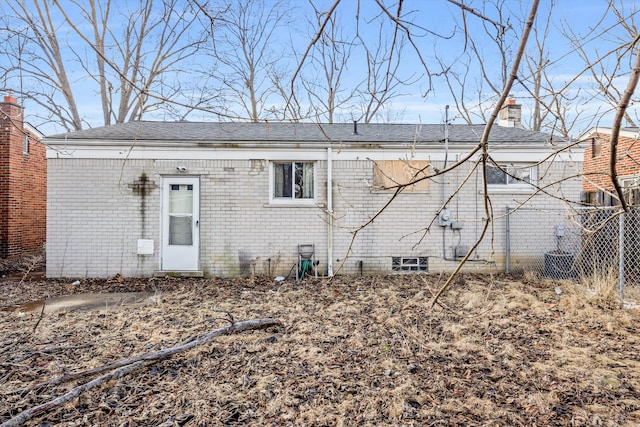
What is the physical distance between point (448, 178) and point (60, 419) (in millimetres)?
8264

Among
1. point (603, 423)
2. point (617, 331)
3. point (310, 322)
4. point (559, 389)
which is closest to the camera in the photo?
point (603, 423)

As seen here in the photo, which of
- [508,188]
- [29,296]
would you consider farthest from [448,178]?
[29,296]

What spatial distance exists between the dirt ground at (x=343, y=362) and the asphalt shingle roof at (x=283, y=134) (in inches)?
145

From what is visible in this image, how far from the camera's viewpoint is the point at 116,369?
3.80 m

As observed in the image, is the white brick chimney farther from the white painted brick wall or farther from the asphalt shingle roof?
the white painted brick wall

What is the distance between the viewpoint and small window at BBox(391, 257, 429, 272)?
9430 mm

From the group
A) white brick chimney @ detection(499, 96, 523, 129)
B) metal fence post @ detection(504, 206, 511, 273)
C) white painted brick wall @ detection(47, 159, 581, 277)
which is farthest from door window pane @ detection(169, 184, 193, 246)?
white brick chimney @ detection(499, 96, 523, 129)

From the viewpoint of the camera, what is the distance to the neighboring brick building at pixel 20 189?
1175 cm

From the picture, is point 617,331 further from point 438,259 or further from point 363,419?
point 438,259

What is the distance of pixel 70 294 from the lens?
767 cm

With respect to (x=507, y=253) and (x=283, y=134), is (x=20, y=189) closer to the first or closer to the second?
(x=283, y=134)

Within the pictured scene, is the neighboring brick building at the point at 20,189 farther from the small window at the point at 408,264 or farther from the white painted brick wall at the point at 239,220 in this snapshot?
the small window at the point at 408,264

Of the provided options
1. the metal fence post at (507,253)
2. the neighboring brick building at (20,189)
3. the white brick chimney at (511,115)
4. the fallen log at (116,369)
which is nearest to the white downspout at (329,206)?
the metal fence post at (507,253)

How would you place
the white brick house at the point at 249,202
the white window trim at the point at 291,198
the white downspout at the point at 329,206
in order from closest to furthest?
the white brick house at the point at 249,202, the white downspout at the point at 329,206, the white window trim at the point at 291,198
